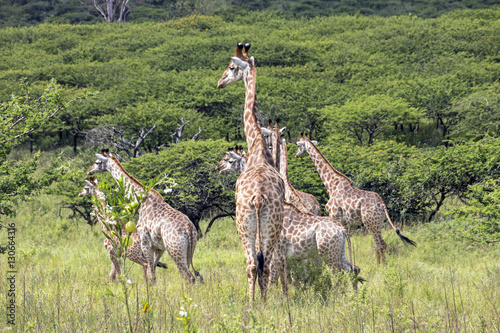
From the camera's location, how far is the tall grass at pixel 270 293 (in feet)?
14.9

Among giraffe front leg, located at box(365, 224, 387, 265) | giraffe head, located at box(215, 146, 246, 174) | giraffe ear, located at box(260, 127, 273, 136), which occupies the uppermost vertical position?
giraffe ear, located at box(260, 127, 273, 136)

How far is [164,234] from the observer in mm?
7352

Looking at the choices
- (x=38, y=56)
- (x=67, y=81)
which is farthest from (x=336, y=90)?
(x=38, y=56)

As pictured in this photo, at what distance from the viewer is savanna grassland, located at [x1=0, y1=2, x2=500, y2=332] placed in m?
5.41

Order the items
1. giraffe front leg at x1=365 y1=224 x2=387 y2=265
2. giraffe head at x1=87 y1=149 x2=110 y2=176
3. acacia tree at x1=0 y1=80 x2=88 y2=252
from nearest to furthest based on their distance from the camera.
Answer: acacia tree at x1=0 y1=80 x2=88 y2=252 < giraffe head at x1=87 y1=149 x2=110 y2=176 < giraffe front leg at x1=365 y1=224 x2=387 y2=265

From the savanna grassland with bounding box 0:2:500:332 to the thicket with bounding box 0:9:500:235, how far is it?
4.1 inches

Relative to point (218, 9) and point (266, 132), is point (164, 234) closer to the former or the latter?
point (266, 132)

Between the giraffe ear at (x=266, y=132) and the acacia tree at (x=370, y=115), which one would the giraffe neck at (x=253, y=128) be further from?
the acacia tree at (x=370, y=115)

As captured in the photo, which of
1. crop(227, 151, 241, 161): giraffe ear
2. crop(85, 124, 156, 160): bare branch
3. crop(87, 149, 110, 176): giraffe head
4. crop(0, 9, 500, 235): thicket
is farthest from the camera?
crop(85, 124, 156, 160): bare branch

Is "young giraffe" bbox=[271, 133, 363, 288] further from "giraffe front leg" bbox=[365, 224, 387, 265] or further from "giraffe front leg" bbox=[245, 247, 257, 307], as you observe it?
"giraffe front leg" bbox=[365, 224, 387, 265]

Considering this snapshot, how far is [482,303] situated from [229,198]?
33.0ft

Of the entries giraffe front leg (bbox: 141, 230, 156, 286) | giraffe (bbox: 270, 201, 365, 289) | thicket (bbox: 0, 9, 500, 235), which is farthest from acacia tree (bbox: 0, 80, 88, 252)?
thicket (bbox: 0, 9, 500, 235)

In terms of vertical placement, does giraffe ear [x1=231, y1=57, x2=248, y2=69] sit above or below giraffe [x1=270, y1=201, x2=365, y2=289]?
above

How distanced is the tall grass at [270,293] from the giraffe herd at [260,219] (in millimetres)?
399
